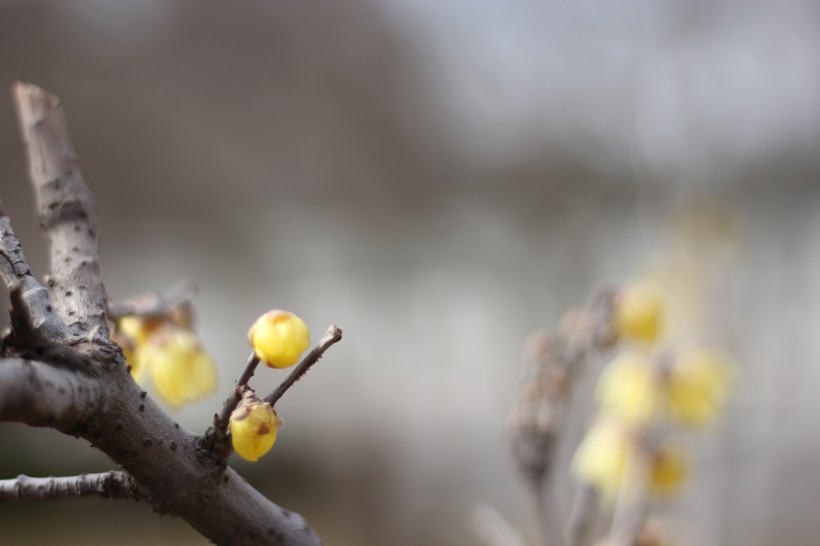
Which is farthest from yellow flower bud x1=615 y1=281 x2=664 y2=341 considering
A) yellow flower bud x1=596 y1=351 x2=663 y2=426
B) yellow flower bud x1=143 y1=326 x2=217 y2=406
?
yellow flower bud x1=143 y1=326 x2=217 y2=406

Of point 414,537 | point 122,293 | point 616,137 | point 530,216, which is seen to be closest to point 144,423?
point 616,137

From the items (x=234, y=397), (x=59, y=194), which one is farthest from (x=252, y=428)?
(x=59, y=194)

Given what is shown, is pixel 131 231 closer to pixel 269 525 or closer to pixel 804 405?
pixel 804 405

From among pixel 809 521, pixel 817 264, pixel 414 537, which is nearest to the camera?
pixel 817 264

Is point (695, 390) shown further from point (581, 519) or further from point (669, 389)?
point (581, 519)

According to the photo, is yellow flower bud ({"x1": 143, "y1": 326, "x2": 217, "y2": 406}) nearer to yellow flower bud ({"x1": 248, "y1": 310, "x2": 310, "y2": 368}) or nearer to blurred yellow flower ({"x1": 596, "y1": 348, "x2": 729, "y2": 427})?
yellow flower bud ({"x1": 248, "y1": 310, "x2": 310, "y2": 368})

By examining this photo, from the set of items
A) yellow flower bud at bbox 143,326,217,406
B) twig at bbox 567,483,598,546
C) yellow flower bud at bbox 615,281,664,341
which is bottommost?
yellow flower bud at bbox 143,326,217,406

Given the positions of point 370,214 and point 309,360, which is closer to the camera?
point 309,360
